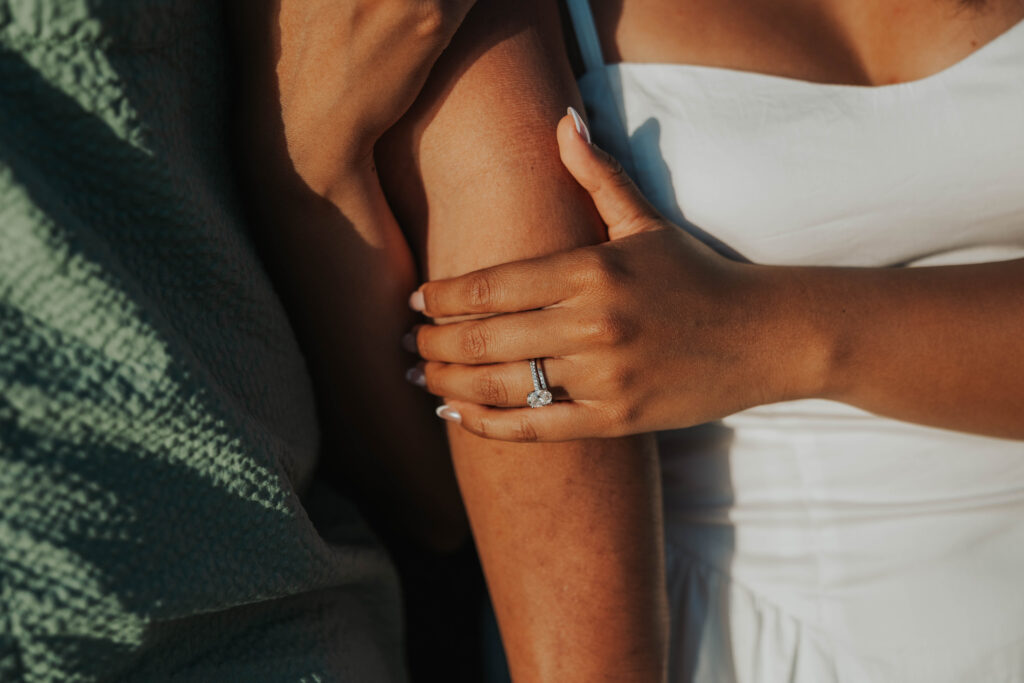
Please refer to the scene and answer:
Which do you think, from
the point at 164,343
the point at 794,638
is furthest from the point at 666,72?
the point at 794,638

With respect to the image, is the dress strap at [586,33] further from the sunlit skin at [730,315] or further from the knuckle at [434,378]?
the knuckle at [434,378]

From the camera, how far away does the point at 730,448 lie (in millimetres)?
929

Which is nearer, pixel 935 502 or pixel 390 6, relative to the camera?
pixel 390 6

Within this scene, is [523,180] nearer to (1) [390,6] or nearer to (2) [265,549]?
(1) [390,6]

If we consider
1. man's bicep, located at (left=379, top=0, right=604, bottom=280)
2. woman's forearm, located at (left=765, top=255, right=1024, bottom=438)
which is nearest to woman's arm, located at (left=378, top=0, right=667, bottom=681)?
man's bicep, located at (left=379, top=0, right=604, bottom=280)

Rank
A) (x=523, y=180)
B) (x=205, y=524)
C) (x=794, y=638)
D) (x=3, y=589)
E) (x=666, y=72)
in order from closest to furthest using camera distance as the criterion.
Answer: (x=3, y=589)
(x=205, y=524)
(x=523, y=180)
(x=666, y=72)
(x=794, y=638)

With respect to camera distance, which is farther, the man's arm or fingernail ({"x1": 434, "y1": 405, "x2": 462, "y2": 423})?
fingernail ({"x1": 434, "y1": 405, "x2": 462, "y2": 423})

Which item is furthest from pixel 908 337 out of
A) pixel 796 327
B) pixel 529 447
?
pixel 529 447

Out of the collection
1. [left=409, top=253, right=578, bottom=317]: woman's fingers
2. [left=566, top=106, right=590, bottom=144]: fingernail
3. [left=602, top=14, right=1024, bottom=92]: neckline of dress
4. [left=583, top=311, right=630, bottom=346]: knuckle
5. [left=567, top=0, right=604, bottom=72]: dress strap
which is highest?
[left=567, top=0, right=604, bottom=72]: dress strap

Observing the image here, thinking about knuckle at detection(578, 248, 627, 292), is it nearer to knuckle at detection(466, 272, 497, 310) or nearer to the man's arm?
knuckle at detection(466, 272, 497, 310)

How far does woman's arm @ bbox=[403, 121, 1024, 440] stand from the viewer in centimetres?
68

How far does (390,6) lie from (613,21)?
0.33m

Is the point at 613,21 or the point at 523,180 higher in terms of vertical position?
the point at 613,21

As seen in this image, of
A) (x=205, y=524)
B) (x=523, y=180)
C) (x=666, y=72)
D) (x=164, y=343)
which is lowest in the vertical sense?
(x=205, y=524)
